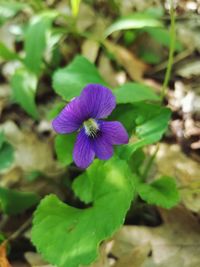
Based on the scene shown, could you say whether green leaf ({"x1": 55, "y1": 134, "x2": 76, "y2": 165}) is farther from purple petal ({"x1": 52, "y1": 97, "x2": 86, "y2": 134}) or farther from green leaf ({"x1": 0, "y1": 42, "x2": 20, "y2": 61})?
green leaf ({"x1": 0, "y1": 42, "x2": 20, "y2": 61})

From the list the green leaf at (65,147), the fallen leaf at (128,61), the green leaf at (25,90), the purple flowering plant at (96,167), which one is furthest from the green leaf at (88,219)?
the fallen leaf at (128,61)

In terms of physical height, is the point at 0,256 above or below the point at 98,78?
below

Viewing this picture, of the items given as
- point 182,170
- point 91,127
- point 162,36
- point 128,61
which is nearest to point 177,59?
point 162,36

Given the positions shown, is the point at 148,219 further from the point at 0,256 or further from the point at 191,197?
the point at 0,256

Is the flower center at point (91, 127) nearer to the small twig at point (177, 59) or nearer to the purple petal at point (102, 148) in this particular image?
the purple petal at point (102, 148)

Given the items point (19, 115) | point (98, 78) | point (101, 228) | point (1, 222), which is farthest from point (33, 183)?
point (101, 228)

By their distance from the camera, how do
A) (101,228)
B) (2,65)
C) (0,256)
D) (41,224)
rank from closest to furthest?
(101,228) → (41,224) → (0,256) → (2,65)

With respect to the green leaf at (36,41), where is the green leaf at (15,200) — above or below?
below
